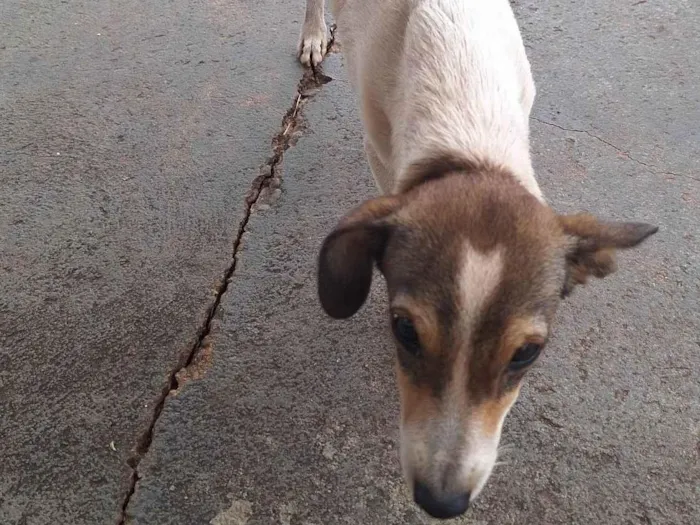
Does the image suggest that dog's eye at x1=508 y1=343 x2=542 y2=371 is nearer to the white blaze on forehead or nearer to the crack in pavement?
the white blaze on forehead

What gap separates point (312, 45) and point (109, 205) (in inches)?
73.7

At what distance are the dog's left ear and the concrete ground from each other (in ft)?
3.19

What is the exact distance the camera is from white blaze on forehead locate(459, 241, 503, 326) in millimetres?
1819

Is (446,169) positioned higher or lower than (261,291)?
higher

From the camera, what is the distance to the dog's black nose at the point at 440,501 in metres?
1.95

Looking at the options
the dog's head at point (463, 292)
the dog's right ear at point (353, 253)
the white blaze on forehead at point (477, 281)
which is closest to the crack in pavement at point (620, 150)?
the dog's head at point (463, 292)

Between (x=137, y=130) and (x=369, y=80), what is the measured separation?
1.86 meters

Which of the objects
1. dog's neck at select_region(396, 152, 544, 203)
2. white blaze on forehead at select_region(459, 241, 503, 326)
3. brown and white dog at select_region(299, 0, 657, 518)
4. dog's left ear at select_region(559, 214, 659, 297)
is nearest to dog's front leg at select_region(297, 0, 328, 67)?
brown and white dog at select_region(299, 0, 657, 518)

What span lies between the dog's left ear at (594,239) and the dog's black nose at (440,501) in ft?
2.53

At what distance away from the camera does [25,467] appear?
2.72 m

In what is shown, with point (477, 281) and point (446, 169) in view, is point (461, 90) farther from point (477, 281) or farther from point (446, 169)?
point (477, 281)

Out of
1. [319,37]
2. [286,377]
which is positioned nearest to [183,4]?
[319,37]

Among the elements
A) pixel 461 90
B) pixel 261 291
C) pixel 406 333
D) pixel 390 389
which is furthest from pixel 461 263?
pixel 261 291

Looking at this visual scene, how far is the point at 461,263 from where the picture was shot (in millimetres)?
1850
